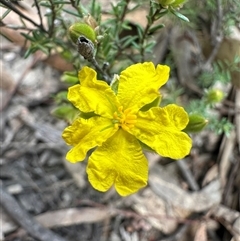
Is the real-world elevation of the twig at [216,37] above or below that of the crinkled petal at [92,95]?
below

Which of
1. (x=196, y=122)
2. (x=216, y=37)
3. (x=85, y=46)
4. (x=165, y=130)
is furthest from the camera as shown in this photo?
(x=216, y=37)

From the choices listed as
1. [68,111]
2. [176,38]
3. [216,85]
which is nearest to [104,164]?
[68,111]

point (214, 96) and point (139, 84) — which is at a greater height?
point (139, 84)

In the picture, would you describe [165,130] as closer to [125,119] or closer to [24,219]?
[125,119]

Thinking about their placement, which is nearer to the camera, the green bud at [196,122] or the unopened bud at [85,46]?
the unopened bud at [85,46]

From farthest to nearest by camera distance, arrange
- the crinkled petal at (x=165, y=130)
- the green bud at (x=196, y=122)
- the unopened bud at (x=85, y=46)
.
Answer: the green bud at (x=196, y=122)
the crinkled petal at (x=165, y=130)
the unopened bud at (x=85, y=46)

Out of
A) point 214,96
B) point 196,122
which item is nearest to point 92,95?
point 196,122

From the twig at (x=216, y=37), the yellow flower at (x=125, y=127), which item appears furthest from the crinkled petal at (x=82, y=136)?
the twig at (x=216, y=37)

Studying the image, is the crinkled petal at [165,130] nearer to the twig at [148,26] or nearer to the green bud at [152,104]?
the green bud at [152,104]
